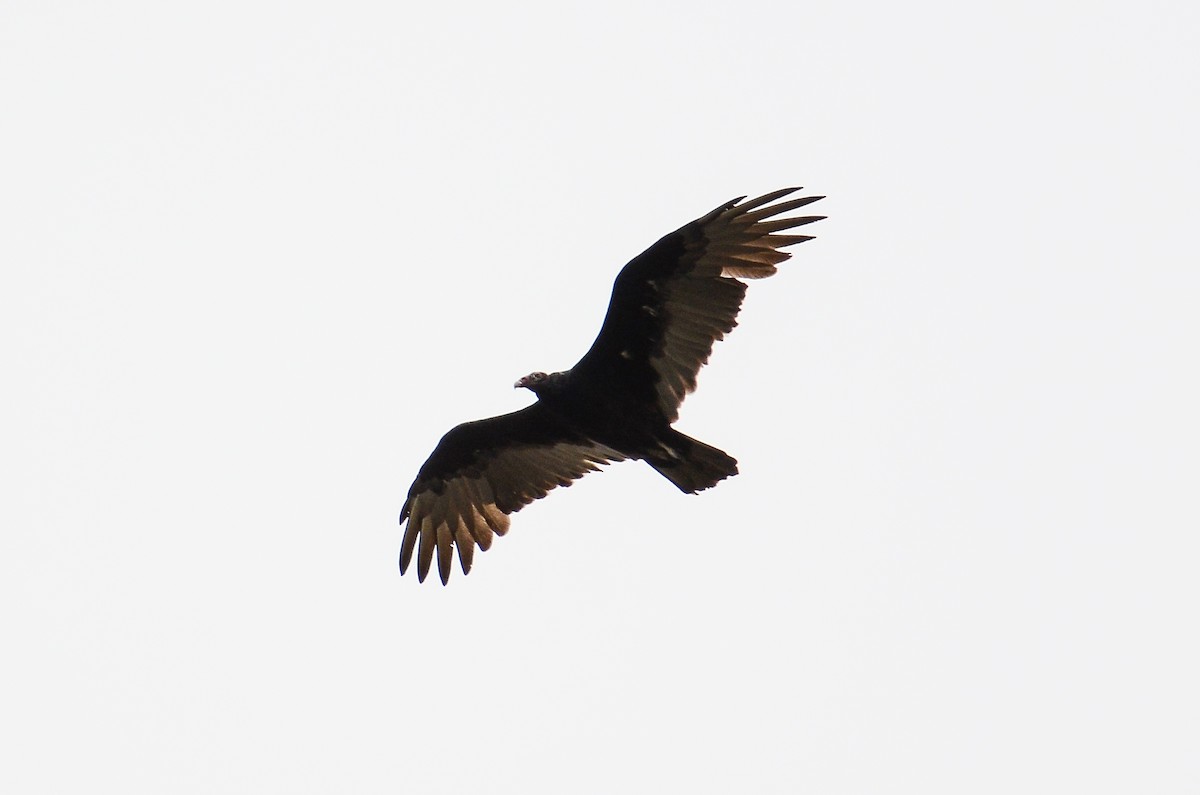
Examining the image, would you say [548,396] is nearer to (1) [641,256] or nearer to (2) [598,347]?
(2) [598,347]

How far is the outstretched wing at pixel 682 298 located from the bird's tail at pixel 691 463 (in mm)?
194

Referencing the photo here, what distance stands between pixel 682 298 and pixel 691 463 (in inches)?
42.3

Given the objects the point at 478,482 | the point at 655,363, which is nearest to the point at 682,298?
the point at 655,363

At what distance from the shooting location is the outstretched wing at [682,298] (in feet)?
32.3

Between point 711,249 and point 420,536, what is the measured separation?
3255 millimetres

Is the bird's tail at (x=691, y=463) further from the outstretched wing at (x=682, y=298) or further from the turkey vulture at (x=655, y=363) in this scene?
the outstretched wing at (x=682, y=298)

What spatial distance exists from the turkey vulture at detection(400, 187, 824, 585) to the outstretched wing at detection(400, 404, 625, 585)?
0.01 meters

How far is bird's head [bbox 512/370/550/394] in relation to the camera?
34.2 ft

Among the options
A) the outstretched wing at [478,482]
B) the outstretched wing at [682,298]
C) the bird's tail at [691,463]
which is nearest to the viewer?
the outstretched wing at [682,298]

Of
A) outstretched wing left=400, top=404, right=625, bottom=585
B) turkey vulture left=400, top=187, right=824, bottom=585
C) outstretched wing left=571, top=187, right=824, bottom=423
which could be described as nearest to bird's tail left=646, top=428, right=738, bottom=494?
turkey vulture left=400, top=187, right=824, bottom=585

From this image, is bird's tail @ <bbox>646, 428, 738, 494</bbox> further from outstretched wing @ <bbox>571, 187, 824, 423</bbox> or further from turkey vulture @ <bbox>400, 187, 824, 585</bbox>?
outstretched wing @ <bbox>571, 187, 824, 423</bbox>

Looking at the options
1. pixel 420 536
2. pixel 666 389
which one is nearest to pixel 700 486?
pixel 666 389

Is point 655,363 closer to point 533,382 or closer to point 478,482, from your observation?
point 533,382

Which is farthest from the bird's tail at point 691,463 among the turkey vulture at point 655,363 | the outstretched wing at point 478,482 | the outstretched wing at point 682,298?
the outstretched wing at point 478,482
